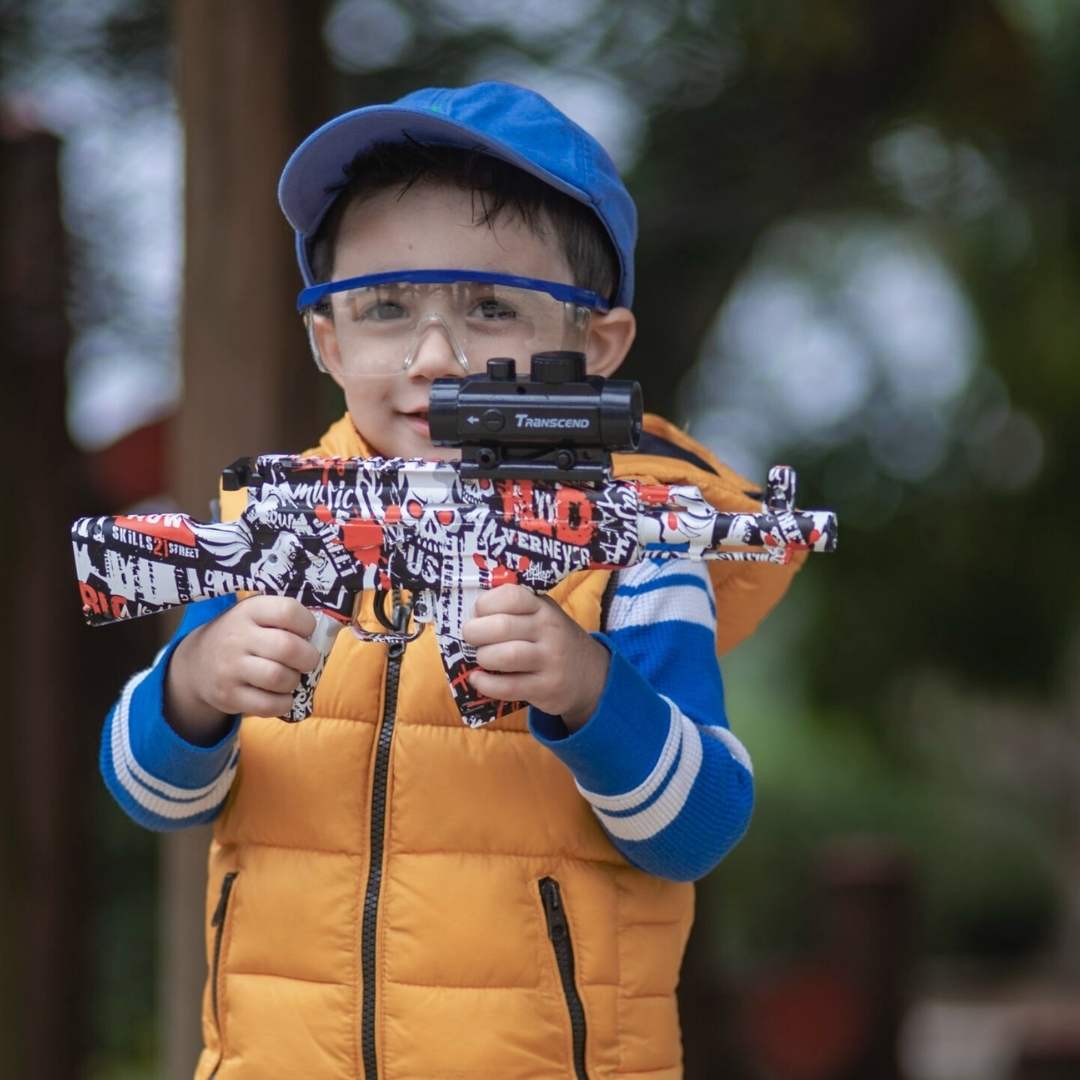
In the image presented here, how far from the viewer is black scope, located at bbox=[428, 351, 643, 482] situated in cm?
159

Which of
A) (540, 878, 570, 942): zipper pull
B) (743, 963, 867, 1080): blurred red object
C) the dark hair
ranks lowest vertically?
(743, 963, 867, 1080): blurred red object

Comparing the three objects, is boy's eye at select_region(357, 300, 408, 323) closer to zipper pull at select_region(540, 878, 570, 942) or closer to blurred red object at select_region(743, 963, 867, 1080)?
zipper pull at select_region(540, 878, 570, 942)

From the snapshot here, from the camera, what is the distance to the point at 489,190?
182 cm

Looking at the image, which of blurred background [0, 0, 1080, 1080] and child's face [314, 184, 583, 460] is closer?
child's face [314, 184, 583, 460]

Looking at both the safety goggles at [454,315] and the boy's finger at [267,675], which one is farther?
the safety goggles at [454,315]

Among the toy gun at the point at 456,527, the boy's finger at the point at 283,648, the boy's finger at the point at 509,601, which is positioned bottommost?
the boy's finger at the point at 283,648

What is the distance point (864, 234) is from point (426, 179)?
3467 mm

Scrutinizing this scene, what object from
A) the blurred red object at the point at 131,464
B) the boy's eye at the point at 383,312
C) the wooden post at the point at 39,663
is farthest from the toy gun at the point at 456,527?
the blurred red object at the point at 131,464

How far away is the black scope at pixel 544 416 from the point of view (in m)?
1.59

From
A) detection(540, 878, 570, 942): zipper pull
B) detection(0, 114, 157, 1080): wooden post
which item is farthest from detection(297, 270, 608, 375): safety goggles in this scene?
detection(0, 114, 157, 1080): wooden post

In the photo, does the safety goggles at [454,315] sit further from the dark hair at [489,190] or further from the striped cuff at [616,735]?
the striped cuff at [616,735]

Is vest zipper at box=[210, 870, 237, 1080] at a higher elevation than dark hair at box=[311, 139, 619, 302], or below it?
below

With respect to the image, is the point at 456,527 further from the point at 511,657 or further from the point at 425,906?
the point at 425,906

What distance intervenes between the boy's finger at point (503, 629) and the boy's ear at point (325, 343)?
0.43 metres
